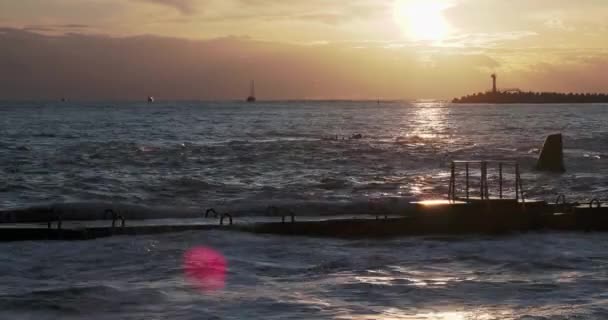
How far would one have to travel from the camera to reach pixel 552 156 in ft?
124

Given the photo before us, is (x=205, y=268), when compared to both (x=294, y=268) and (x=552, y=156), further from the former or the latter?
(x=552, y=156)

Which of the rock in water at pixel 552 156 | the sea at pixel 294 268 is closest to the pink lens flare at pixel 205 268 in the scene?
the sea at pixel 294 268

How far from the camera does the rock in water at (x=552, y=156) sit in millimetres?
37750

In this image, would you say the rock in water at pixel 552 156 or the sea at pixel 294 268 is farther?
the rock in water at pixel 552 156

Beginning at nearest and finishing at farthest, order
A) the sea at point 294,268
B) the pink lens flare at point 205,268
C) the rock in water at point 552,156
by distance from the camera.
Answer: the sea at point 294,268, the pink lens flare at point 205,268, the rock in water at point 552,156

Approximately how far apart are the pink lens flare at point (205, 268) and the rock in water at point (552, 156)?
25.2 metres

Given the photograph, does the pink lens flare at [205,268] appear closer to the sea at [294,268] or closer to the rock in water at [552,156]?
the sea at [294,268]

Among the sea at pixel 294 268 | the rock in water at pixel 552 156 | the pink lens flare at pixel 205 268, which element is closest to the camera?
the sea at pixel 294 268

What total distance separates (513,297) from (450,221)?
21.6ft

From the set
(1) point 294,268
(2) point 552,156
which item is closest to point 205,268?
(1) point 294,268

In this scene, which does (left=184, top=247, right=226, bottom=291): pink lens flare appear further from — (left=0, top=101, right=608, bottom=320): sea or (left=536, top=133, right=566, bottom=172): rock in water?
(left=536, top=133, right=566, bottom=172): rock in water

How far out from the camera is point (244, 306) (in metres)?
11.6

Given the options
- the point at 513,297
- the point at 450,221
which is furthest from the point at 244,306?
the point at 450,221

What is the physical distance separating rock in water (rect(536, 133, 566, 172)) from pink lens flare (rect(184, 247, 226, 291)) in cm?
2519
